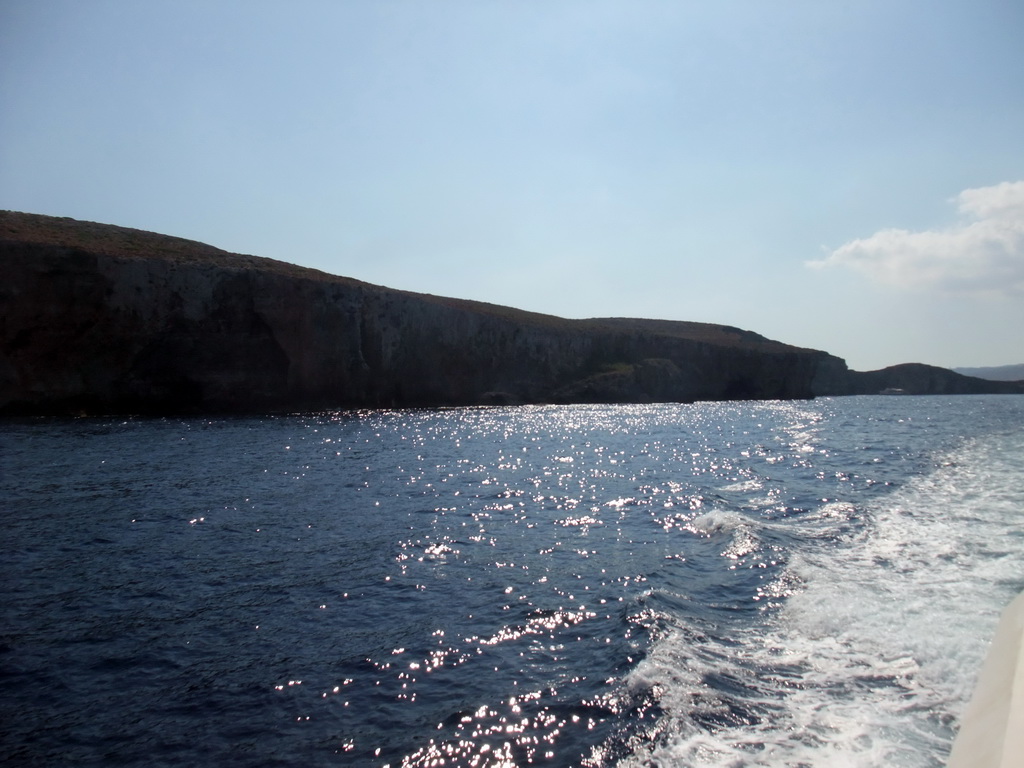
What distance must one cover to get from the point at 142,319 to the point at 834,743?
59.6 m

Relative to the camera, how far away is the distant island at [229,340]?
51.5m

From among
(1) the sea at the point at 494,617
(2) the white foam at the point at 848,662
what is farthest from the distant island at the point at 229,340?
(2) the white foam at the point at 848,662

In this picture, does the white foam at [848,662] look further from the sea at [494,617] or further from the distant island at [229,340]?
the distant island at [229,340]

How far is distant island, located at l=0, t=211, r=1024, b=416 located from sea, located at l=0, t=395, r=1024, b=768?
98.5 ft

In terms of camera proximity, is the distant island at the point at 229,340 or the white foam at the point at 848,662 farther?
the distant island at the point at 229,340

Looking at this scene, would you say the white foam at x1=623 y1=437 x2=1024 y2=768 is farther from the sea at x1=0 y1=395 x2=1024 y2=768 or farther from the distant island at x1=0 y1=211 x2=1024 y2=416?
the distant island at x1=0 y1=211 x2=1024 y2=416

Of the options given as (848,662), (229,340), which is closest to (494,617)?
(848,662)

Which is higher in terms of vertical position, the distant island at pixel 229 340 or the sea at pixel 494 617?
the distant island at pixel 229 340

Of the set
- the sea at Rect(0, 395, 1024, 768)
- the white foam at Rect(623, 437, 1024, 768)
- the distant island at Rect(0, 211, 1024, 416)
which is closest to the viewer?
the white foam at Rect(623, 437, 1024, 768)

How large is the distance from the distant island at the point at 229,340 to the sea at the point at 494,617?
98.5ft

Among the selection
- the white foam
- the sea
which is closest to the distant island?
the sea

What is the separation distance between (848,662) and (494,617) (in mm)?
5416

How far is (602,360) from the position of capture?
96750 mm

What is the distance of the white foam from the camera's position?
7277 millimetres
